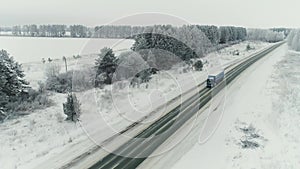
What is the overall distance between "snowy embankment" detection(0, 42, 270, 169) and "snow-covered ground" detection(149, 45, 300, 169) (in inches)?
207

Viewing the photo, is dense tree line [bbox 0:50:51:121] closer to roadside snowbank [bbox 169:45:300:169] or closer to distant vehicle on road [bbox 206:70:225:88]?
roadside snowbank [bbox 169:45:300:169]

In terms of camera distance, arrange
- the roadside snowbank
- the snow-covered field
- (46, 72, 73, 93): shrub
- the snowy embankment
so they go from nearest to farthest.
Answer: the roadside snowbank < the snowy embankment < (46, 72, 73, 93): shrub < the snow-covered field

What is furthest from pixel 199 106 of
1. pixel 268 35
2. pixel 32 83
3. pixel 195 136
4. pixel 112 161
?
pixel 268 35

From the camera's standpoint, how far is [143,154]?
13555mm

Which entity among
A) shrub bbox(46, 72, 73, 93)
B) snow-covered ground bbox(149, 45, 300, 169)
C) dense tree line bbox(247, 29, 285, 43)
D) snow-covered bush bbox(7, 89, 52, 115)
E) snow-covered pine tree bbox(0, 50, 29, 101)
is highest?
dense tree line bbox(247, 29, 285, 43)

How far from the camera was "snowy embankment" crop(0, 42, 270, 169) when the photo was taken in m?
13.9

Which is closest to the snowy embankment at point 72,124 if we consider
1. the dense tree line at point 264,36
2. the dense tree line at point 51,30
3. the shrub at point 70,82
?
the shrub at point 70,82

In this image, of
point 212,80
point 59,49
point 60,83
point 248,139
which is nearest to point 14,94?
point 60,83

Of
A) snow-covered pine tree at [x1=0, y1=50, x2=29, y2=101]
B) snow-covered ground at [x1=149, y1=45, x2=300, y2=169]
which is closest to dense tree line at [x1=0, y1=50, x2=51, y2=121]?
snow-covered pine tree at [x1=0, y1=50, x2=29, y2=101]

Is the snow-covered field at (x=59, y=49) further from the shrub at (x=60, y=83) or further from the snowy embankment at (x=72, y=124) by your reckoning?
the snowy embankment at (x=72, y=124)

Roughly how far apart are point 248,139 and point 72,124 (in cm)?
1237

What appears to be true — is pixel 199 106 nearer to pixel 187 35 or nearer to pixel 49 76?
pixel 49 76

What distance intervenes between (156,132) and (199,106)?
22.3ft

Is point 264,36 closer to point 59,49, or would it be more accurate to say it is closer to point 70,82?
point 59,49
